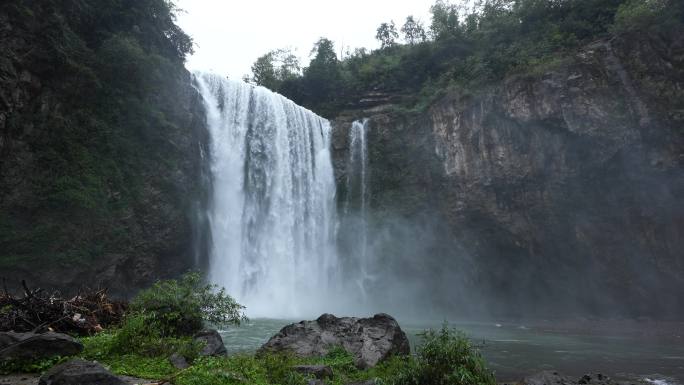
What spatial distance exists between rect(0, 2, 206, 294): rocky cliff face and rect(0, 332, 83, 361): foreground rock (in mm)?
12830

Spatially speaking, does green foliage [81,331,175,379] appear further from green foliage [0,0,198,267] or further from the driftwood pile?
green foliage [0,0,198,267]

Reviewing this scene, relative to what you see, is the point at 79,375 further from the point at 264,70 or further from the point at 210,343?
the point at 264,70

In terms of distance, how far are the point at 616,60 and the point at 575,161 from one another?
594 centimetres

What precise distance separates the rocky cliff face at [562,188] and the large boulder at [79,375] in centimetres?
2368

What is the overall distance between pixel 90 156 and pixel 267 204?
32.8 ft

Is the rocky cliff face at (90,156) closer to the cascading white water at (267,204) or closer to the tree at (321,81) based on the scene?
the cascading white water at (267,204)

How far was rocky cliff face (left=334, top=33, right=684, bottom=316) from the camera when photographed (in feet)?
75.3

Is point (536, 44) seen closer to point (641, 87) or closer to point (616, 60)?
point (616, 60)

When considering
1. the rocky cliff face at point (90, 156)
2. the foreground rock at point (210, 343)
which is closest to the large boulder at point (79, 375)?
the foreground rock at point (210, 343)

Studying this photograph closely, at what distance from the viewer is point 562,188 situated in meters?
24.5

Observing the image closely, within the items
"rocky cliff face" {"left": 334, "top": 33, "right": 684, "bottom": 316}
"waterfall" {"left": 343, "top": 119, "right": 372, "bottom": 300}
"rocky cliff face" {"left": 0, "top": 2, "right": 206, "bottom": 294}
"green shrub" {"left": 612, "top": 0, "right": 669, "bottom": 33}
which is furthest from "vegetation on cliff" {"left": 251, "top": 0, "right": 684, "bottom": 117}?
"rocky cliff face" {"left": 0, "top": 2, "right": 206, "bottom": 294}

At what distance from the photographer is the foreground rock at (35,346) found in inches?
253

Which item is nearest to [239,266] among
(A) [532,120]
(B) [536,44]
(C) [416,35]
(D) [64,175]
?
(D) [64,175]

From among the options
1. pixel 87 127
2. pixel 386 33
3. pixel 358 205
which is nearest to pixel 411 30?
pixel 386 33
